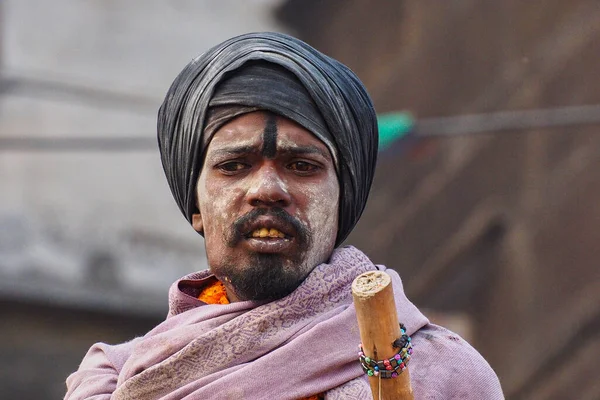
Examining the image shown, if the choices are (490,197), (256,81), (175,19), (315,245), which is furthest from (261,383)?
(175,19)

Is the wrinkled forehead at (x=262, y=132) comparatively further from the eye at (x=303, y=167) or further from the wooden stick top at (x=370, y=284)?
the wooden stick top at (x=370, y=284)

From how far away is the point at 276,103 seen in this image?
9.40ft

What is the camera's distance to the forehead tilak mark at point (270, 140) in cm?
286

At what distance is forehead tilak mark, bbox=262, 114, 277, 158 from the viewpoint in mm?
2863

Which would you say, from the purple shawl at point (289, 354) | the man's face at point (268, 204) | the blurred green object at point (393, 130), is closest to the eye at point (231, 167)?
the man's face at point (268, 204)

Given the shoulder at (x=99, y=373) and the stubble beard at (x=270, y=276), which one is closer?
the stubble beard at (x=270, y=276)

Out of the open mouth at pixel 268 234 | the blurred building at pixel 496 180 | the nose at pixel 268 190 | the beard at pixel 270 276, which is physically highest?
the blurred building at pixel 496 180

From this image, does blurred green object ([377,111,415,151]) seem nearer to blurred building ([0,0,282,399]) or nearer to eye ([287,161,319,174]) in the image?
blurred building ([0,0,282,399])

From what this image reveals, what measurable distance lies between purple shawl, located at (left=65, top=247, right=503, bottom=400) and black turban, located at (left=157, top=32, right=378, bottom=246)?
0.25 meters

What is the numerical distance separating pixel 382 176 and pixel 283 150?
11.1 m

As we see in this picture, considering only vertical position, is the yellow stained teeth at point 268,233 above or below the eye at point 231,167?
below

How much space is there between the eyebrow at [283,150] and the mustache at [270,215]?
13cm

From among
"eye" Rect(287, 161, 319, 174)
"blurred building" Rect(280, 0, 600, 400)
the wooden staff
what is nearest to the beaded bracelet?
the wooden staff

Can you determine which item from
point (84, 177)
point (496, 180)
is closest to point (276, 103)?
point (496, 180)
